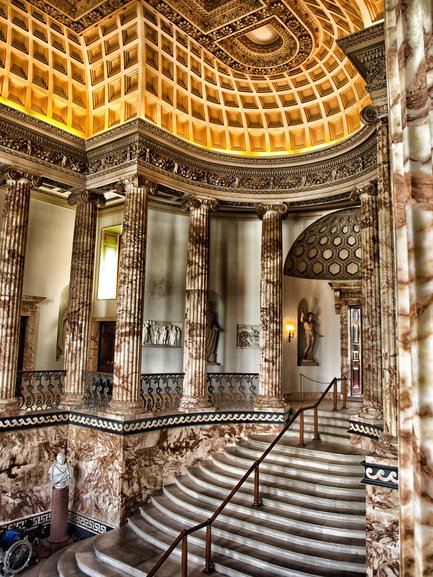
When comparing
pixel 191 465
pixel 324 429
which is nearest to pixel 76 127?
pixel 191 465

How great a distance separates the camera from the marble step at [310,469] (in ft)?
28.3

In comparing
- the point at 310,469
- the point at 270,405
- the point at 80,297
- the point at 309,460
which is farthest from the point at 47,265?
the point at 310,469

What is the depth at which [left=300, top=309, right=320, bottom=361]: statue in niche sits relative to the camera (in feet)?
48.9

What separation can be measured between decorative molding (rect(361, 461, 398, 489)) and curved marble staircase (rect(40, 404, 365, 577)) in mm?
1852

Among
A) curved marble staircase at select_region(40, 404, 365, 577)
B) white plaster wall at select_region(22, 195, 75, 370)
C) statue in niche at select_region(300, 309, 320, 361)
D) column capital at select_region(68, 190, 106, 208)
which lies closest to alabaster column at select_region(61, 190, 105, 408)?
column capital at select_region(68, 190, 106, 208)

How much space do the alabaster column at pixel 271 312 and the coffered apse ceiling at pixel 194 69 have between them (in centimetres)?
191

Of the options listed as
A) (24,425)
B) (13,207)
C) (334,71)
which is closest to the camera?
(24,425)

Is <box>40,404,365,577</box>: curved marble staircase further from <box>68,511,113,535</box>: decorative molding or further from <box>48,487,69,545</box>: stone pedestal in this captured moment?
<box>48,487,69,545</box>: stone pedestal

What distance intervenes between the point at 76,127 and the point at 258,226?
6168 mm

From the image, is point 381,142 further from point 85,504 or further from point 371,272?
point 85,504

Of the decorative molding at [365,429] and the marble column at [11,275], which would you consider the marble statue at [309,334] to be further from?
the marble column at [11,275]

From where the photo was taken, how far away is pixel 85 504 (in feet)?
32.8

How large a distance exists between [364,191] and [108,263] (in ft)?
28.4

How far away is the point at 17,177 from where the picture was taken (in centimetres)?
1044
